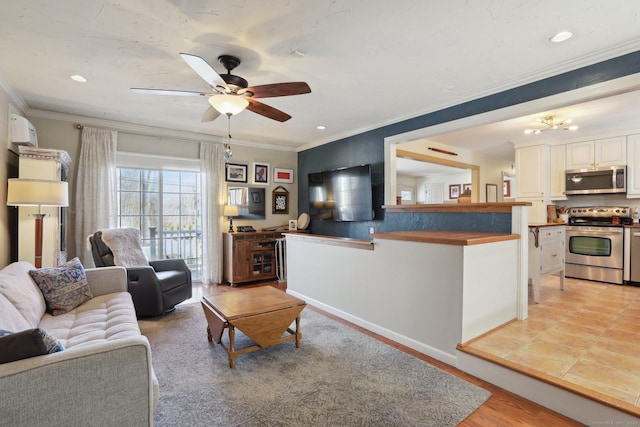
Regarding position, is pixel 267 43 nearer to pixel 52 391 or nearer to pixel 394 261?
pixel 394 261

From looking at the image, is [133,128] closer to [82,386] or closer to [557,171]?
[82,386]

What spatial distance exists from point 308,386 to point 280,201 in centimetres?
422

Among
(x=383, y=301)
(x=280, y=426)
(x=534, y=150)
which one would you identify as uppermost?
(x=534, y=150)

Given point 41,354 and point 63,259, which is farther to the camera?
point 63,259

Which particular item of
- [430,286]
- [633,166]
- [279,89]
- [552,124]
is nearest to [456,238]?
[430,286]

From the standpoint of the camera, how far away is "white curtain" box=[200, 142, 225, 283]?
5074 millimetres

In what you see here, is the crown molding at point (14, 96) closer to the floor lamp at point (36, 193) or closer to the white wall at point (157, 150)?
the white wall at point (157, 150)

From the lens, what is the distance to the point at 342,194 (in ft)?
16.3

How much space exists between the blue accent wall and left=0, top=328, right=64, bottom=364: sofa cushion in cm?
331

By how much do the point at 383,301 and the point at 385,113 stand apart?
2463mm

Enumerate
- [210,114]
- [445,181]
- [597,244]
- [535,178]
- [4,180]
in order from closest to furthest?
[210,114] → [4,180] → [597,244] → [535,178] → [445,181]

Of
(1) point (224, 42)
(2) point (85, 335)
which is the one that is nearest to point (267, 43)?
(1) point (224, 42)

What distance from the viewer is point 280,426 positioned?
1716mm

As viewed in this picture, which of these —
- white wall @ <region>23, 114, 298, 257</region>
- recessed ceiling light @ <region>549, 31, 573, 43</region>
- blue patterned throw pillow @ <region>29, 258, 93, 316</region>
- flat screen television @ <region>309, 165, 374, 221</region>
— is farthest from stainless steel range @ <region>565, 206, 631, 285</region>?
blue patterned throw pillow @ <region>29, 258, 93, 316</region>
